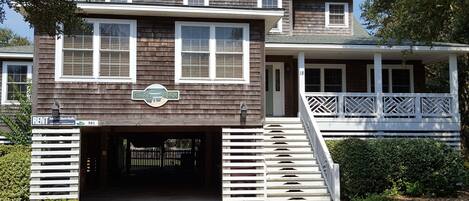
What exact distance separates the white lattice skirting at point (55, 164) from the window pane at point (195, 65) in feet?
10.4

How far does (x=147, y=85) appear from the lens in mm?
13242

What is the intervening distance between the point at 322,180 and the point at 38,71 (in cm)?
780

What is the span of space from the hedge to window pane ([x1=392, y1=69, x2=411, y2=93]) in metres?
5.78

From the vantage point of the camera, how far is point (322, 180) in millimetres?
13477

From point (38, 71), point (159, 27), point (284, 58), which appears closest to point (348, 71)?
point (284, 58)

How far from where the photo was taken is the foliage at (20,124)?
56.0ft

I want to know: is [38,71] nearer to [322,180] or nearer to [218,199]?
[218,199]

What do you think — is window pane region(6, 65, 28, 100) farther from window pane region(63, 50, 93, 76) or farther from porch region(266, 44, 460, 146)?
porch region(266, 44, 460, 146)

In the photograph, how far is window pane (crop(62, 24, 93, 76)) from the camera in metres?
13.0

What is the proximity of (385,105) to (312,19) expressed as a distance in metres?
5.37

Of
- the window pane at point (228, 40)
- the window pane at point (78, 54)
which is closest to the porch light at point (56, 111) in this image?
the window pane at point (78, 54)

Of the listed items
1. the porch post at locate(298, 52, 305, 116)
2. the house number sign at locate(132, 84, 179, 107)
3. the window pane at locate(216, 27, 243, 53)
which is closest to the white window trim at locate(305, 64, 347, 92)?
the porch post at locate(298, 52, 305, 116)

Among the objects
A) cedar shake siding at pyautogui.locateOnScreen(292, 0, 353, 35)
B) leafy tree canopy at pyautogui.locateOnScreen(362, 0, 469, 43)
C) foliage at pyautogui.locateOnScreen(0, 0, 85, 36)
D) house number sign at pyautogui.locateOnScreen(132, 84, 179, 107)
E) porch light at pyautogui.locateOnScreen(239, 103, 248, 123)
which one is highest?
cedar shake siding at pyautogui.locateOnScreen(292, 0, 353, 35)

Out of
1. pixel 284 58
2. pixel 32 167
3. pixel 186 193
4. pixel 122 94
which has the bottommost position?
pixel 186 193
